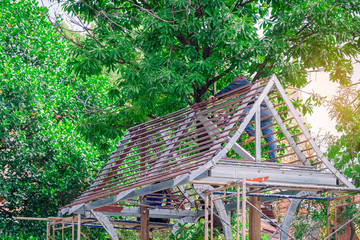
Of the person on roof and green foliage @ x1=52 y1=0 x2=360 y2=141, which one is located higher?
green foliage @ x1=52 y1=0 x2=360 y2=141

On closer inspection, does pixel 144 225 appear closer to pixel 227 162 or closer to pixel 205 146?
pixel 205 146

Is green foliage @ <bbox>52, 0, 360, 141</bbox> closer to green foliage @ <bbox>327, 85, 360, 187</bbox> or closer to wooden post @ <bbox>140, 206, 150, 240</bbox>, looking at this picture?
green foliage @ <bbox>327, 85, 360, 187</bbox>

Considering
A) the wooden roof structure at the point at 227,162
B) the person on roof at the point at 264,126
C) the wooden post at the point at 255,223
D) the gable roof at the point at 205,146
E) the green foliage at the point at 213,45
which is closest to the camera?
the wooden roof structure at the point at 227,162

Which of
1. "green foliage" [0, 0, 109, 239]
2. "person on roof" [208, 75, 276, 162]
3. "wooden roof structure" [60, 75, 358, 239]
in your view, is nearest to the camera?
"wooden roof structure" [60, 75, 358, 239]

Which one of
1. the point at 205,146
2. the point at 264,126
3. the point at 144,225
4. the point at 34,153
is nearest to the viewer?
the point at 205,146

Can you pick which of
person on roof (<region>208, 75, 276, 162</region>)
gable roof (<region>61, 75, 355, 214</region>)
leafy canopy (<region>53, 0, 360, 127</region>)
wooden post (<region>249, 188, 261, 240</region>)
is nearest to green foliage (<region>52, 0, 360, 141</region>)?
leafy canopy (<region>53, 0, 360, 127</region>)

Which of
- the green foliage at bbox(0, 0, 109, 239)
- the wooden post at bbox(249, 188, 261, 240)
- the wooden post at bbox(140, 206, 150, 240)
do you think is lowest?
the wooden post at bbox(249, 188, 261, 240)

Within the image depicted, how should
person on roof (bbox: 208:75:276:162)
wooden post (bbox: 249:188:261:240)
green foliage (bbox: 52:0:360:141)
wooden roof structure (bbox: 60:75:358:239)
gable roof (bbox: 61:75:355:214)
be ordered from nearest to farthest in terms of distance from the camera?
wooden roof structure (bbox: 60:75:358:239) → gable roof (bbox: 61:75:355:214) → person on roof (bbox: 208:75:276:162) → wooden post (bbox: 249:188:261:240) → green foliage (bbox: 52:0:360:141)

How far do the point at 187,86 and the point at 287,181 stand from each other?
4.44 metres

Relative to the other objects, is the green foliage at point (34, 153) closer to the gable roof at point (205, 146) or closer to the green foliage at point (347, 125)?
the gable roof at point (205, 146)

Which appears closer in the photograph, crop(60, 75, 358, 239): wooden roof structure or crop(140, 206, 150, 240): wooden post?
crop(60, 75, 358, 239): wooden roof structure

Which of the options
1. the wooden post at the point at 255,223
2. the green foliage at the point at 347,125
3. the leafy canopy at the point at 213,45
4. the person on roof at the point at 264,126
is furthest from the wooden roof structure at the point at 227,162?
the green foliage at the point at 347,125

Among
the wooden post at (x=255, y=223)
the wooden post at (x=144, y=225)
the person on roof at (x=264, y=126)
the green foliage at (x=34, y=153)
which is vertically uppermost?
the green foliage at (x=34, y=153)

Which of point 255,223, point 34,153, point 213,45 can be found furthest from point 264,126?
point 34,153
